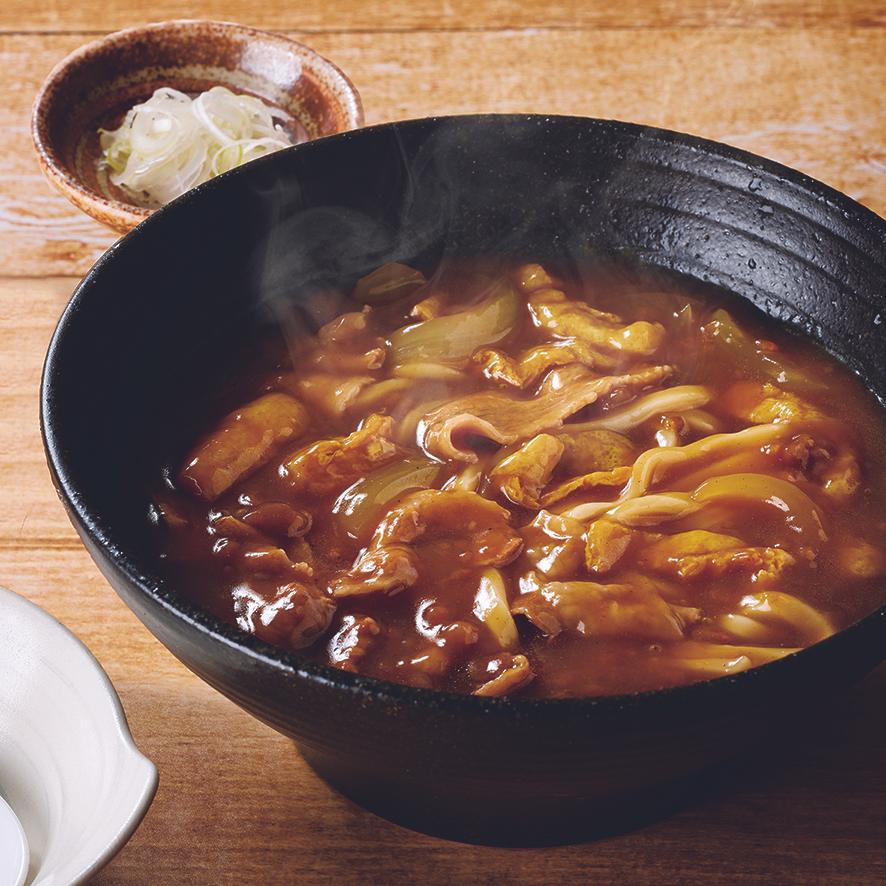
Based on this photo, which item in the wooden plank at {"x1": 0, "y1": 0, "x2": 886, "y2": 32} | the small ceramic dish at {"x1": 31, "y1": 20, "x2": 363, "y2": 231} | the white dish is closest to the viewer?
the white dish

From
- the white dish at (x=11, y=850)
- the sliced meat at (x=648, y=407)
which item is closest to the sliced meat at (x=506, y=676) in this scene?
the sliced meat at (x=648, y=407)

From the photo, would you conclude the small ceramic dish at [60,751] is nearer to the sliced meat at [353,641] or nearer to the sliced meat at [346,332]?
the sliced meat at [353,641]

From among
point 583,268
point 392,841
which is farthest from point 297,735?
point 583,268

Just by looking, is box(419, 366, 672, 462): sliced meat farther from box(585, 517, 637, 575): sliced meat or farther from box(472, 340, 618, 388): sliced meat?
box(585, 517, 637, 575): sliced meat

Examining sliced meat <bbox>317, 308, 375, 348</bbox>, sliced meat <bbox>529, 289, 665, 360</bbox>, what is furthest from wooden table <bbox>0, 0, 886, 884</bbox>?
sliced meat <bbox>529, 289, 665, 360</bbox>

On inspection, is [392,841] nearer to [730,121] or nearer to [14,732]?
[14,732]

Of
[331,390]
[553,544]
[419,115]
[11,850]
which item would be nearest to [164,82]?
[419,115]

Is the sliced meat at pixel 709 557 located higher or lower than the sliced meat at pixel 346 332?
higher
